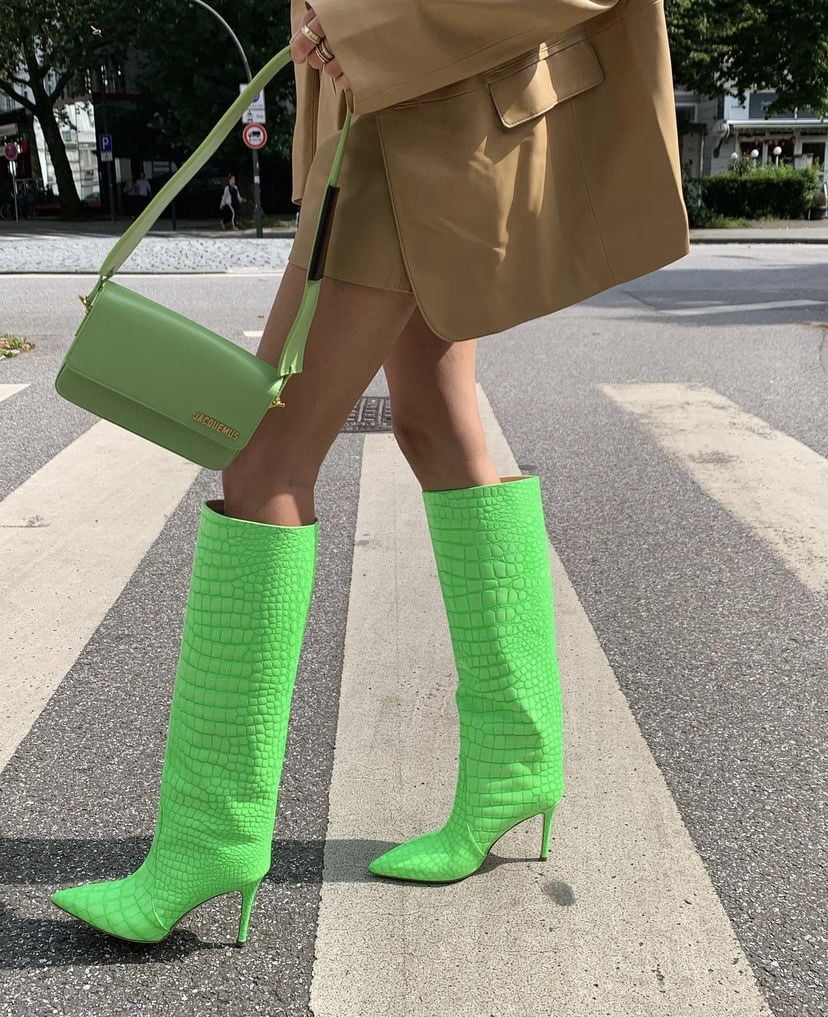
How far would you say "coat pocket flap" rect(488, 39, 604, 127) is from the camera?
1.47m

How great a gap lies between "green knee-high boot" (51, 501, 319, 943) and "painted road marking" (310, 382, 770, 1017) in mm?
241

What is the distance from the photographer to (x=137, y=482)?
14.7 feet

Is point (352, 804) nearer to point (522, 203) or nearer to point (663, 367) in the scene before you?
point (522, 203)

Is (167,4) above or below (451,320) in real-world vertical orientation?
above

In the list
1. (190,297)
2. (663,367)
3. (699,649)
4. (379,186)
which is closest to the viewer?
(379,186)

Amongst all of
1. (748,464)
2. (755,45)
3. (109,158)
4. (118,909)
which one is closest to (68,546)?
(118,909)

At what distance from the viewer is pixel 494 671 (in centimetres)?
181

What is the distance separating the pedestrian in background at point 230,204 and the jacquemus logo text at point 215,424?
94.2 ft

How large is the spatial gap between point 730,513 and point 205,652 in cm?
285

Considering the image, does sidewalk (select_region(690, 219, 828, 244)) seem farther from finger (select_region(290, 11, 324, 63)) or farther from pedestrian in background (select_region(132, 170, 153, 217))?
finger (select_region(290, 11, 324, 63))

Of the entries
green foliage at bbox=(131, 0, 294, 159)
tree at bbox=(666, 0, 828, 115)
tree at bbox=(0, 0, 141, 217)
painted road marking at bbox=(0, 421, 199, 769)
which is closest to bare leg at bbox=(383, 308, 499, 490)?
painted road marking at bbox=(0, 421, 199, 769)

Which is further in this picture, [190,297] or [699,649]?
[190,297]

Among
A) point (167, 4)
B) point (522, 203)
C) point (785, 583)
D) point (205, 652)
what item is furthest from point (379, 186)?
point (167, 4)

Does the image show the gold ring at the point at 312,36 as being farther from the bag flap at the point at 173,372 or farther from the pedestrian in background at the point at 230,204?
the pedestrian in background at the point at 230,204
